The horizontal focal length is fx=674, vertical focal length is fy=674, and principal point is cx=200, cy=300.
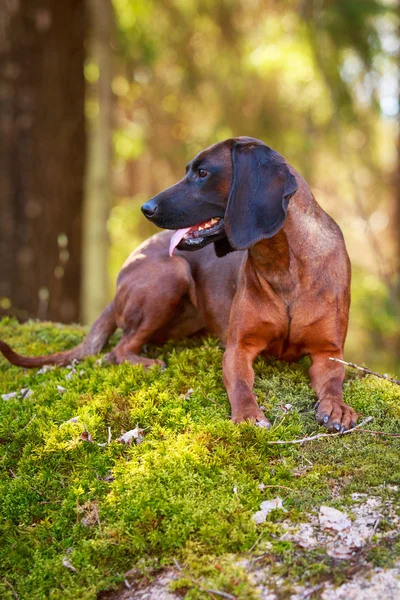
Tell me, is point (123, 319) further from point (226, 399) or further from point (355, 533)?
point (355, 533)

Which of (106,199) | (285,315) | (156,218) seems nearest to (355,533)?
(285,315)

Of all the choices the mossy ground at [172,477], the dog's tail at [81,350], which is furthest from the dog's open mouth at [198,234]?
the dog's tail at [81,350]

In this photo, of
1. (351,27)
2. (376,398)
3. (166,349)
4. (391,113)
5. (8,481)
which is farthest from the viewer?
(391,113)

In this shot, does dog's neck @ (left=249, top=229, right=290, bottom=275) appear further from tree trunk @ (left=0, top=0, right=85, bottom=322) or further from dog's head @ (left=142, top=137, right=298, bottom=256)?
tree trunk @ (left=0, top=0, right=85, bottom=322)

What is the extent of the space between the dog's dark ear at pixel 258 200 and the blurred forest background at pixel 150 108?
432 cm

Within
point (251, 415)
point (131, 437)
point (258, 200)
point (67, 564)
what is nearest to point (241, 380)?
point (251, 415)

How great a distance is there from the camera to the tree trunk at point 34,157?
7.63m

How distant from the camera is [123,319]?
5.14 m

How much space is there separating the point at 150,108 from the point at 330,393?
8900 millimetres

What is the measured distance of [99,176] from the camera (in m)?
9.58

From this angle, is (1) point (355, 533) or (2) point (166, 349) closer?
(1) point (355, 533)

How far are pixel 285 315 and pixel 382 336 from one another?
9818mm

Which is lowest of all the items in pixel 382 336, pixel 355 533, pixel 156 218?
pixel 382 336

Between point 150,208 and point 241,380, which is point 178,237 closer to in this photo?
point 150,208
